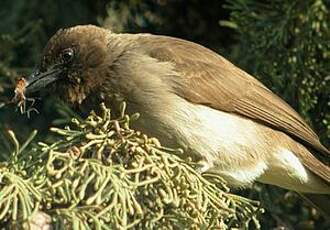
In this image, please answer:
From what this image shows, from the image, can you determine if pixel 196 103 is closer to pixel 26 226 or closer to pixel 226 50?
pixel 226 50

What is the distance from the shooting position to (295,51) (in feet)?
17.2

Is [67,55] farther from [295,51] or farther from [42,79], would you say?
[295,51]

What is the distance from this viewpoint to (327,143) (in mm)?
5164

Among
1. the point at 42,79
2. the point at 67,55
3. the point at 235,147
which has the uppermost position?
the point at 67,55

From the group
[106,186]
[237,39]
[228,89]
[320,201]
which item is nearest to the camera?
[106,186]

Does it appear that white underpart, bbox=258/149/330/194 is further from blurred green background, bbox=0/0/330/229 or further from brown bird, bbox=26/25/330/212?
blurred green background, bbox=0/0/330/229

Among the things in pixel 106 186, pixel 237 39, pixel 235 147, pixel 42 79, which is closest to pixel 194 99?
pixel 235 147

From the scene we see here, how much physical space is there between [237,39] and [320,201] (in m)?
1.26

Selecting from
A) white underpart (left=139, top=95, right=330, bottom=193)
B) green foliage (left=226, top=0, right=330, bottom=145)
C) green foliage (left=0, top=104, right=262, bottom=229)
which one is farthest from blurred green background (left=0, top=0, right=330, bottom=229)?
green foliage (left=0, top=104, right=262, bottom=229)

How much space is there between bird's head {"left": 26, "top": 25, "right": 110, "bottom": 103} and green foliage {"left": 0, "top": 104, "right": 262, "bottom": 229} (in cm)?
96

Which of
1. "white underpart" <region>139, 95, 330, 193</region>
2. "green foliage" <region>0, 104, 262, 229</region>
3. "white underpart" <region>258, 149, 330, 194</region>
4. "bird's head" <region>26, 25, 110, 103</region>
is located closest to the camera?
"green foliage" <region>0, 104, 262, 229</region>

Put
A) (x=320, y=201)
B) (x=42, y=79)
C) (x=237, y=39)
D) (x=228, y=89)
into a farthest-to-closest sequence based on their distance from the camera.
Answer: (x=237, y=39) < (x=320, y=201) < (x=228, y=89) < (x=42, y=79)

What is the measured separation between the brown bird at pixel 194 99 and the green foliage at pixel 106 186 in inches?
31.4

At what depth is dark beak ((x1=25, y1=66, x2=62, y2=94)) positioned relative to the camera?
4.72 meters
